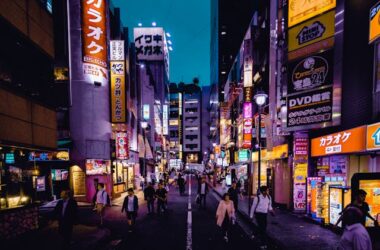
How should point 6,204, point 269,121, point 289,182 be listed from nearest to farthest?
point 6,204, point 289,182, point 269,121

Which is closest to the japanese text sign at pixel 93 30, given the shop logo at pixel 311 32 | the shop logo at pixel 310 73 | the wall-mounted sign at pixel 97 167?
the wall-mounted sign at pixel 97 167

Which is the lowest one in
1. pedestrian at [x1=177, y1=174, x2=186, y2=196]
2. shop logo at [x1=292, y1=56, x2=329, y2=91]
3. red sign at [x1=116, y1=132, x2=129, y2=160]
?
pedestrian at [x1=177, y1=174, x2=186, y2=196]

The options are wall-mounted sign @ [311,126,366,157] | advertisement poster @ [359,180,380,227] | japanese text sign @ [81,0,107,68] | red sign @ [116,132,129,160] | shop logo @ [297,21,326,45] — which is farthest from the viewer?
red sign @ [116,132,129,160]

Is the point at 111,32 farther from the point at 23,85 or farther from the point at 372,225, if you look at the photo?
the point at 372,225

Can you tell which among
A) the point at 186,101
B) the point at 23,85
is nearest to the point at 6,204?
the point at 23,85

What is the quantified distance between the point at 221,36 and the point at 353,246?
230ft

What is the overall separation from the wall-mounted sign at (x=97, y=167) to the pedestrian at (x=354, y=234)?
20.0 m

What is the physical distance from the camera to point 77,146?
852 inches

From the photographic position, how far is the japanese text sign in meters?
21.2

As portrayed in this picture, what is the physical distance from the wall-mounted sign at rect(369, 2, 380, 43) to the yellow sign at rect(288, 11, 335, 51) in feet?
10.7

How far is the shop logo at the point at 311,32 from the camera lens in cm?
1362

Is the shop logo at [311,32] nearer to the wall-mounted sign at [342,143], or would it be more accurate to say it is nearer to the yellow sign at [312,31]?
the yellow sign at [312,31]

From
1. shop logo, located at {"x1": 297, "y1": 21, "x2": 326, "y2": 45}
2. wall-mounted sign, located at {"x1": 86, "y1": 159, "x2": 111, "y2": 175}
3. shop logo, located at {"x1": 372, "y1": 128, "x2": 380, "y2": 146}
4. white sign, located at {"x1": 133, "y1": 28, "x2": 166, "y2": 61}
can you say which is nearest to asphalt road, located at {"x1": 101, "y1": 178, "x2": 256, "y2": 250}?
shop logo, located at {"x1": 372, "y1": 128, "x2": 380, "y2": 146}

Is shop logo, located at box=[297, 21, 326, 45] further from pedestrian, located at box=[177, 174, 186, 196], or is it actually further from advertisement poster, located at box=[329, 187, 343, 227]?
pedestrian, located at box=[177, 174, 186, 196]
